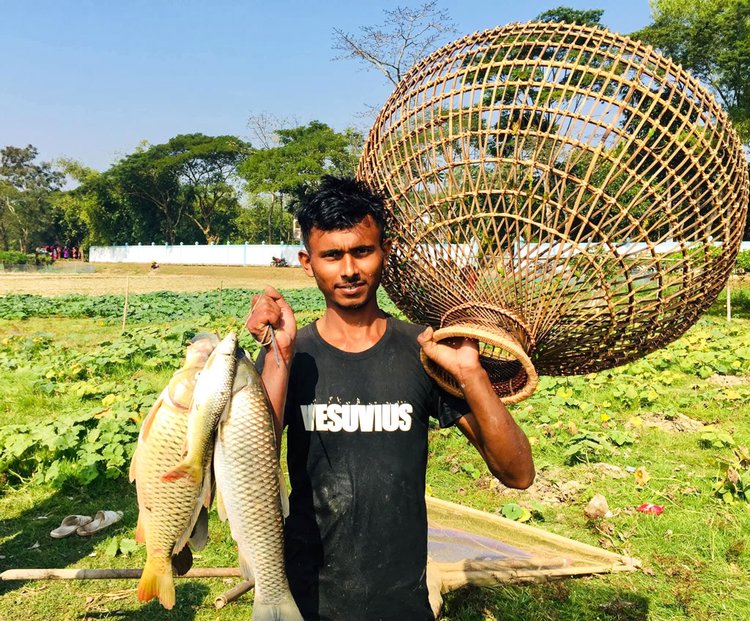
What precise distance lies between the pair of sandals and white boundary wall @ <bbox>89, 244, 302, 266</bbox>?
39.5m

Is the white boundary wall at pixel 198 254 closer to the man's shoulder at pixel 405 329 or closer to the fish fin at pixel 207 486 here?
the man's shoulder at pixel 405 329

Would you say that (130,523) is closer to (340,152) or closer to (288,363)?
(288,363)

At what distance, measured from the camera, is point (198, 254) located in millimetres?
51562

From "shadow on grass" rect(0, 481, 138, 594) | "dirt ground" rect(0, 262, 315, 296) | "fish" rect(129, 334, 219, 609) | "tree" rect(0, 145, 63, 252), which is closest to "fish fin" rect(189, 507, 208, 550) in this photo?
"fish" rect(129, 334, 219, 609)

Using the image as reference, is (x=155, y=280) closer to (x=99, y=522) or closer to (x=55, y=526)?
(x=55, y=526)

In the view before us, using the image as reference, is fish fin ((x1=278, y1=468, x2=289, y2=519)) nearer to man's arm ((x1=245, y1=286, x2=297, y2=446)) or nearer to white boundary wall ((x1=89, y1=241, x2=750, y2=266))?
man's arm ((x1=245, y1=286, x2=297, y2=446))

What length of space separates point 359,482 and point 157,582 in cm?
70

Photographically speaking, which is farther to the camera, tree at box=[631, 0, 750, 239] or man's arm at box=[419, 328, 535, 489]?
tree at box=[631, 0, 750, 239]

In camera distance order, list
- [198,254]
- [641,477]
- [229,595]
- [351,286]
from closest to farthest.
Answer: [351,286] → [229,595] → [641,477] → [198,254]

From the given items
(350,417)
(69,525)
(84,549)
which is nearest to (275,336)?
(350,417)

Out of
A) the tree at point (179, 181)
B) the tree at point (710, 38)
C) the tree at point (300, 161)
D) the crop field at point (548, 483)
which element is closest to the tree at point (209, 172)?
the tree at point (179, 181)

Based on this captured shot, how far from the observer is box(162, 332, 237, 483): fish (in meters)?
1.53

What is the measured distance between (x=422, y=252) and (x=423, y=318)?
35 centimetres

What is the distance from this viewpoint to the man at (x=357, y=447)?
2.06 m
